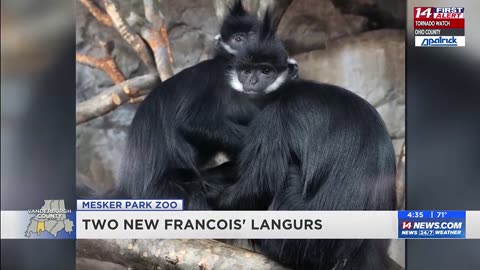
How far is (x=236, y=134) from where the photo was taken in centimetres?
331

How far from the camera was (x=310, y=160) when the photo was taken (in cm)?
329

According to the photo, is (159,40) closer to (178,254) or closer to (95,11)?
(95,11)

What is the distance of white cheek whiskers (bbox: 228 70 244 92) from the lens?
3.33 m

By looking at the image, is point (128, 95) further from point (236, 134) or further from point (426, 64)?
point (426, 64)

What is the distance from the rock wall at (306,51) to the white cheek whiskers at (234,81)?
0.17 metres

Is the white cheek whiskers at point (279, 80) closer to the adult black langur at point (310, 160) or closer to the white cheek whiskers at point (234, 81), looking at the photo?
the adult black langur at point (310, 160)

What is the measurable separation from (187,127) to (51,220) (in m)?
0.83

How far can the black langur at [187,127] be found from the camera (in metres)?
3.31

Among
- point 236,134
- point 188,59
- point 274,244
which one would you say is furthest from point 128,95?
point 274,244

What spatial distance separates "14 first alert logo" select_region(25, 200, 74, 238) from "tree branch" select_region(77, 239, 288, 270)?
0.11 meters

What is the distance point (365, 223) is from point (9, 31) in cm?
202
